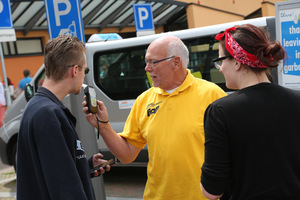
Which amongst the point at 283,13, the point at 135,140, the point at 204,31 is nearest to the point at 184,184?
the point at 135,140

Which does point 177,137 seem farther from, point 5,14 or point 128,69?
point 5,14

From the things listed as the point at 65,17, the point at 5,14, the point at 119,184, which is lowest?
the point at 119,184

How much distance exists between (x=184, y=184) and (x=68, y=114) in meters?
0.90

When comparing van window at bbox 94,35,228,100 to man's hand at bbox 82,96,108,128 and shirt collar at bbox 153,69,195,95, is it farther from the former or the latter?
man's hand at bbox 82,96,108,128

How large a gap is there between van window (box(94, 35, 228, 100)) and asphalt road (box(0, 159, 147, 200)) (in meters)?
1.38

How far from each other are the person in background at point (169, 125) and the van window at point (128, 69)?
107 inches

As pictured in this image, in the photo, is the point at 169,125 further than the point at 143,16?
No

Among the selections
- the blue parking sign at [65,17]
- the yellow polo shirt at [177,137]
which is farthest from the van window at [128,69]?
the yellow polo shirt at [177,137]

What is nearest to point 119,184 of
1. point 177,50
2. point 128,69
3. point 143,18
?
point 128,69

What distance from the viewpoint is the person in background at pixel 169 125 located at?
8.05 feet

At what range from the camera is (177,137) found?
2467 millimetres

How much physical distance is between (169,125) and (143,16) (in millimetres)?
9347

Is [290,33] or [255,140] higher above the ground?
[290,33]

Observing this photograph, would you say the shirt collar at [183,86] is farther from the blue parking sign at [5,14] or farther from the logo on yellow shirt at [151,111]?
the blue parking sign at [5,14]
